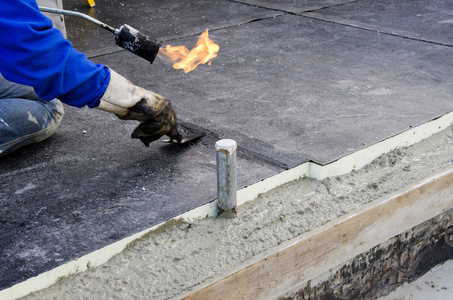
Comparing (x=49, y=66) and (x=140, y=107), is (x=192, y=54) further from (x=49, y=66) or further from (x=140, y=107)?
(x=49, y=66)

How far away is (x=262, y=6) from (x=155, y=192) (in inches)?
140

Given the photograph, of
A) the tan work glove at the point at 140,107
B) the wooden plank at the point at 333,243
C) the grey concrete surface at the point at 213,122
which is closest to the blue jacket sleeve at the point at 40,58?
the tan work glove at the point at 140,107

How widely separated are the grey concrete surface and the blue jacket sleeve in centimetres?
48

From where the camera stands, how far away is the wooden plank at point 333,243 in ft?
6.80

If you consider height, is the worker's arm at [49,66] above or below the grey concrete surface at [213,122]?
above

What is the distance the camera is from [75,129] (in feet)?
10.1

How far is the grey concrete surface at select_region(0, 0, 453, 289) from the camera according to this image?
2.25m

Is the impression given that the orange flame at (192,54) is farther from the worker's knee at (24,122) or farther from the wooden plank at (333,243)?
the wooden plank at (333,243)

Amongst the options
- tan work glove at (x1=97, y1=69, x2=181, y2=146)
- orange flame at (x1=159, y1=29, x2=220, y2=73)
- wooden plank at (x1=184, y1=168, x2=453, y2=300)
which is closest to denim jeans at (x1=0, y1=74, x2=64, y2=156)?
tan work glove at (x1=97, y1=69, x2=181, y2=146)

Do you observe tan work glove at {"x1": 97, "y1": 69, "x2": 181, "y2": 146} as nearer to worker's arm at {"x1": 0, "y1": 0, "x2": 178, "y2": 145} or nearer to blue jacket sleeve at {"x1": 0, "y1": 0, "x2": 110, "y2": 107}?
worker's arm at {"x1": 0, "y1": 0, "x2": 178, "y2": 145}

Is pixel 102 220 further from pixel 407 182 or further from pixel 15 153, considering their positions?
pixel 407 182

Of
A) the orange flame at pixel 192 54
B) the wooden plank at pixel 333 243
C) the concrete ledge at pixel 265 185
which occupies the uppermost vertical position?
the orange flame at pixel 192 54

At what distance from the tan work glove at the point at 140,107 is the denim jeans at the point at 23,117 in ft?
1.83

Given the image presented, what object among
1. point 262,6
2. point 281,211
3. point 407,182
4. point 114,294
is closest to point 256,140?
point 281,211
